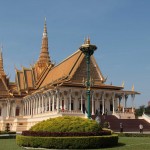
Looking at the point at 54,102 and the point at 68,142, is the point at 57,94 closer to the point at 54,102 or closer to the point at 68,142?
the point at 54,102

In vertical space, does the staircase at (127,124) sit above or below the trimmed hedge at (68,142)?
below

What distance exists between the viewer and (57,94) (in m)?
41.7

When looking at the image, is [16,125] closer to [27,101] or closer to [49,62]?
[27,101]

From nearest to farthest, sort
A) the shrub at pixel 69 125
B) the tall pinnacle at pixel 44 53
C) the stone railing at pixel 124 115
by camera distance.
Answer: the shrub at pixel 69 125, the stone railing at pixel 124 115, the tall pinnacle at pixel 44 53

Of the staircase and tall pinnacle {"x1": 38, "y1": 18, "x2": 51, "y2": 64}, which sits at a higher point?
tall pinnacle {"x1": 38, "y1": 18, "x2": 51, "y2": 64}

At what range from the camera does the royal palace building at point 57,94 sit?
1665 inches

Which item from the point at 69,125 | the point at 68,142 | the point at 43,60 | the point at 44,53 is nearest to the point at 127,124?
the point at 69,125

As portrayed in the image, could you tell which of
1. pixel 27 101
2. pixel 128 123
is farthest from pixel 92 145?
pixel 27 101

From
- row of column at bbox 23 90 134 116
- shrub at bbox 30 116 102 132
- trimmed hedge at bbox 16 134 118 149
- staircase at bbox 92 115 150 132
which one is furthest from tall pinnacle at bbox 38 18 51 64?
trimmed hedge at bbox 16 134 118 149

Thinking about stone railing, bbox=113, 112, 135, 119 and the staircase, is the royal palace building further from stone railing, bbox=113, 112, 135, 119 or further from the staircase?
the staircase

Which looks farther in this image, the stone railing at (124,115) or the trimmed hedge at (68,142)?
the stone railing at (124,115)

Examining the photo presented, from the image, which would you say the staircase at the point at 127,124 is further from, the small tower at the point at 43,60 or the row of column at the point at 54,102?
the small tower at the point at 43,60

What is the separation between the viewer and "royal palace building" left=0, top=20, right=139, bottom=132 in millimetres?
42281

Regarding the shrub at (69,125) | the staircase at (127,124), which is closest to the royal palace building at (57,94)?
the staircase at (127,124)
